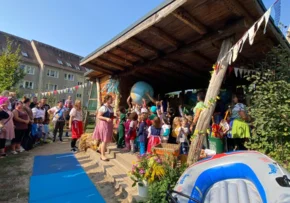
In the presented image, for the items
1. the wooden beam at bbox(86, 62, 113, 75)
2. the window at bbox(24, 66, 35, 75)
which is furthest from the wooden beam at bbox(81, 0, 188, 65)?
the window at bbox(24, 66, 35, 75)

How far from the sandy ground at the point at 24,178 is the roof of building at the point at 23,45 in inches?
1082

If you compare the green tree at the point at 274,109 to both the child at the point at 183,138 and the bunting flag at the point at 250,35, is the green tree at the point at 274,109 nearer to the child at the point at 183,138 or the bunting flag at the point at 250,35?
Answer: the bunting flag at the point at 250,35

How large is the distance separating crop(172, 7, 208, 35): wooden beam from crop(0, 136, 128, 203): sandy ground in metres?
3.23

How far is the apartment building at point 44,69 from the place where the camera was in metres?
29.2

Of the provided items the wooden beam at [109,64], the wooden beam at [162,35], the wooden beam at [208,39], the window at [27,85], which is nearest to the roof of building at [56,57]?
the window at [27,85]

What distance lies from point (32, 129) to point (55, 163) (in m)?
2.27

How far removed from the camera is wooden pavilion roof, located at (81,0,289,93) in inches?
133

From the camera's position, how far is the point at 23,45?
31.3 meters

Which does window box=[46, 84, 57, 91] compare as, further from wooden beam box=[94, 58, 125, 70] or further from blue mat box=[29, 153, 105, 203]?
blue mat box=[29, 153, 105, 203]

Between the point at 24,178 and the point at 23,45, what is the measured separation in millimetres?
33035

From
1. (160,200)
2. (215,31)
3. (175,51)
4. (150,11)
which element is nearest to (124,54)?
(175,51)

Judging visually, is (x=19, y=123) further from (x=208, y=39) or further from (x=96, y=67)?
(x=208, y=39)

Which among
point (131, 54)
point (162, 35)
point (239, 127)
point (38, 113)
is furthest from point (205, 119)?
point (38, 113)

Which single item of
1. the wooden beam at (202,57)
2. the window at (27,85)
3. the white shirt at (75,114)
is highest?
the window at (27,85)
